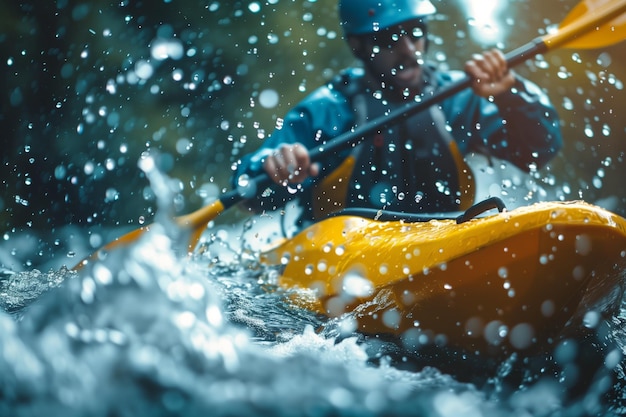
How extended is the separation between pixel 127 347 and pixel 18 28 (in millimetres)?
3462

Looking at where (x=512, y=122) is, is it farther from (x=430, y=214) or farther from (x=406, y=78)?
(x=430, y=214)

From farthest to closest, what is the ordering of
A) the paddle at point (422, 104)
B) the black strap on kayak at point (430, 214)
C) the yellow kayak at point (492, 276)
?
the paddle at point (422, 104), the black strap on kayak at point (430, 214), the yellow kayak at point (492, 276)

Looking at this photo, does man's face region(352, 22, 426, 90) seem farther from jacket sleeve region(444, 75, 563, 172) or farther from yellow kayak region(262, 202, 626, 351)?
yellow kayak region(262, 202, 626, 351)

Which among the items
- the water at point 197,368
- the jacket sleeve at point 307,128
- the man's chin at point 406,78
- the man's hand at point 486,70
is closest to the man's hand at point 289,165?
the jacket sleeve at point 307,128

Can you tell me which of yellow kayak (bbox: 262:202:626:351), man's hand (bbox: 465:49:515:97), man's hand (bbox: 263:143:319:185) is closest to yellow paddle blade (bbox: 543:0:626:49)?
man's hand (bbox: 465:49:515:97)

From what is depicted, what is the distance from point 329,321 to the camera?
1.38 meters

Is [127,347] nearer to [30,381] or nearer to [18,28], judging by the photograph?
[30,381]

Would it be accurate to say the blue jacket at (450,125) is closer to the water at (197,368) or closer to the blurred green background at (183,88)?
the water at (197,368)

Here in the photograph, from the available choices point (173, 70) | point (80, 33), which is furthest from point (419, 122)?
point (80, 33)

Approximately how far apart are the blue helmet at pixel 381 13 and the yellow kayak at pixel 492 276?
906mm

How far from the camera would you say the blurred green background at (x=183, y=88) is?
3564 millimetres

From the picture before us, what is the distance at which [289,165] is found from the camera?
6.01 feet

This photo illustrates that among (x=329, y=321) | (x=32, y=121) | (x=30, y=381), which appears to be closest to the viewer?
(x=30, y=381)

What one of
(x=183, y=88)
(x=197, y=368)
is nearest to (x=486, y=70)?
(x=197, y=368)
